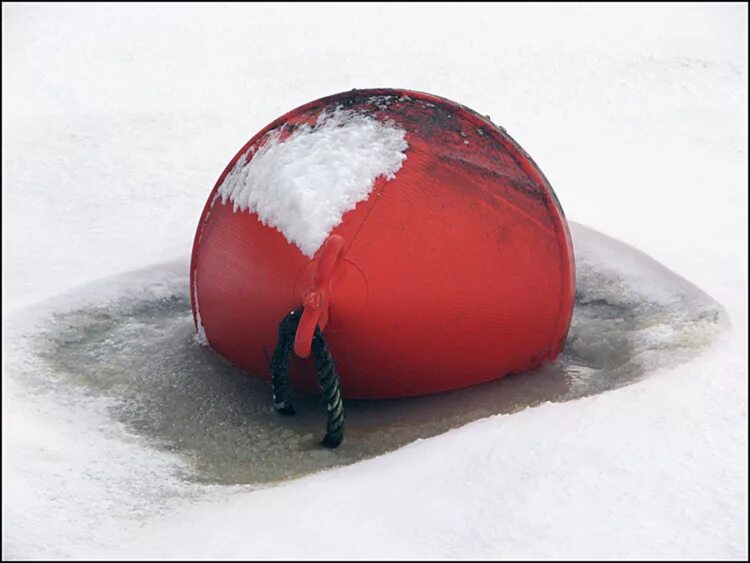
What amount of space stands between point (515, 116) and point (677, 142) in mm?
605

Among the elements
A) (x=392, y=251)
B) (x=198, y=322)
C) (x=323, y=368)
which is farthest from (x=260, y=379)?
(x=392, y=251)

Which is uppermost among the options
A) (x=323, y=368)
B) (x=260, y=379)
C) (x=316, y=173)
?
(x=316, y=173)

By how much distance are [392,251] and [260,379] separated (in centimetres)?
53

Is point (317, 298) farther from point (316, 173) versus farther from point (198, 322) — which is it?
point (198, 322)

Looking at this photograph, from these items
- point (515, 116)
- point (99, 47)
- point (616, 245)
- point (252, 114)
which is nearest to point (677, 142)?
point (515, 116)

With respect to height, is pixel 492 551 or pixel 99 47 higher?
pixel 99 47

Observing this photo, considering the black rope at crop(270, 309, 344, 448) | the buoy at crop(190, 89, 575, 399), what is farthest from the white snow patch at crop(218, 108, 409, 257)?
the black rope at crop(270, 309, 344, 448)

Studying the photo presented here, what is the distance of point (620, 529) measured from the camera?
1784 millimetres

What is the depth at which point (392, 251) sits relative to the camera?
2256 mm

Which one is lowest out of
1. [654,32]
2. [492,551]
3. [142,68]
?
[492,551]

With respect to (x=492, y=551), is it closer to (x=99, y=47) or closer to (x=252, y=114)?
(x=252, y=114)

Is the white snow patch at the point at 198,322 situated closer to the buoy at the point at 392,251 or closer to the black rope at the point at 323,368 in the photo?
the buoy at the point at 392,251

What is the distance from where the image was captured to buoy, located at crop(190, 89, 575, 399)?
88.7 inches

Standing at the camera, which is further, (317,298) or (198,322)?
(198,322)
